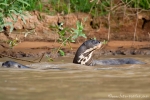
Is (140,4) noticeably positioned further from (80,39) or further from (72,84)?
(72,84)

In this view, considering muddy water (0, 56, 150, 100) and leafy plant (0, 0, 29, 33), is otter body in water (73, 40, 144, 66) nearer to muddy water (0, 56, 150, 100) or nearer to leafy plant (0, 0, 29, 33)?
muddy water (0, 56, 150, 100)

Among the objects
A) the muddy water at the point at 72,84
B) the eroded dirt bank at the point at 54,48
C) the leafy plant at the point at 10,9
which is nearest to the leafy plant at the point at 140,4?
the eroded dirt bank at the point at 54,48

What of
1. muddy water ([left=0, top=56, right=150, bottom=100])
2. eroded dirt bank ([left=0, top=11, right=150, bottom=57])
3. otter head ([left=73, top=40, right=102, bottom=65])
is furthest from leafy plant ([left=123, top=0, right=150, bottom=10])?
muddy water ([left=0, top=56, right=150, bottom=100])

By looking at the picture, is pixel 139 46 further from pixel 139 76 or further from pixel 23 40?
pixel 139 76

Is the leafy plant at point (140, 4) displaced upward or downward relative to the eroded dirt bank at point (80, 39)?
upward

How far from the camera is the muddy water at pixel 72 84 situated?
→ 4.57 m

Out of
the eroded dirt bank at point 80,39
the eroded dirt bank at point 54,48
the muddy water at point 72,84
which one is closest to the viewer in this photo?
the muddy water at point 72,84

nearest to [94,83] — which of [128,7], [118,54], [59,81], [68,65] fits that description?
[59,81]

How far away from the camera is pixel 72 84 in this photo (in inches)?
214

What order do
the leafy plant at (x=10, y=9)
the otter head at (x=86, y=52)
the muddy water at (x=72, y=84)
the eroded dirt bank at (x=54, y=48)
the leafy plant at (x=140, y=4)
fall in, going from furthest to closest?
the leafy plant at (x=140, y=4) → the eroded dirt bank at (x=54, y=48) → the otter head at (x=86, y=52) → the leafy plant at (x=10, y=9) → the muddy water at (x=72, y=84)

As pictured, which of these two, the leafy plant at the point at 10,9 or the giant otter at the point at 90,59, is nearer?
the leafy plant at the point at 10,9

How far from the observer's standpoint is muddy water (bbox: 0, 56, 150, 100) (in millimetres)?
4571

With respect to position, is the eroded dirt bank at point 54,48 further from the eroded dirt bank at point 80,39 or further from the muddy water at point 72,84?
the muddy water at point 72,84

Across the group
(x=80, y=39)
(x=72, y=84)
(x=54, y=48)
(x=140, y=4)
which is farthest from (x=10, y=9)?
(x=140, y=4)
